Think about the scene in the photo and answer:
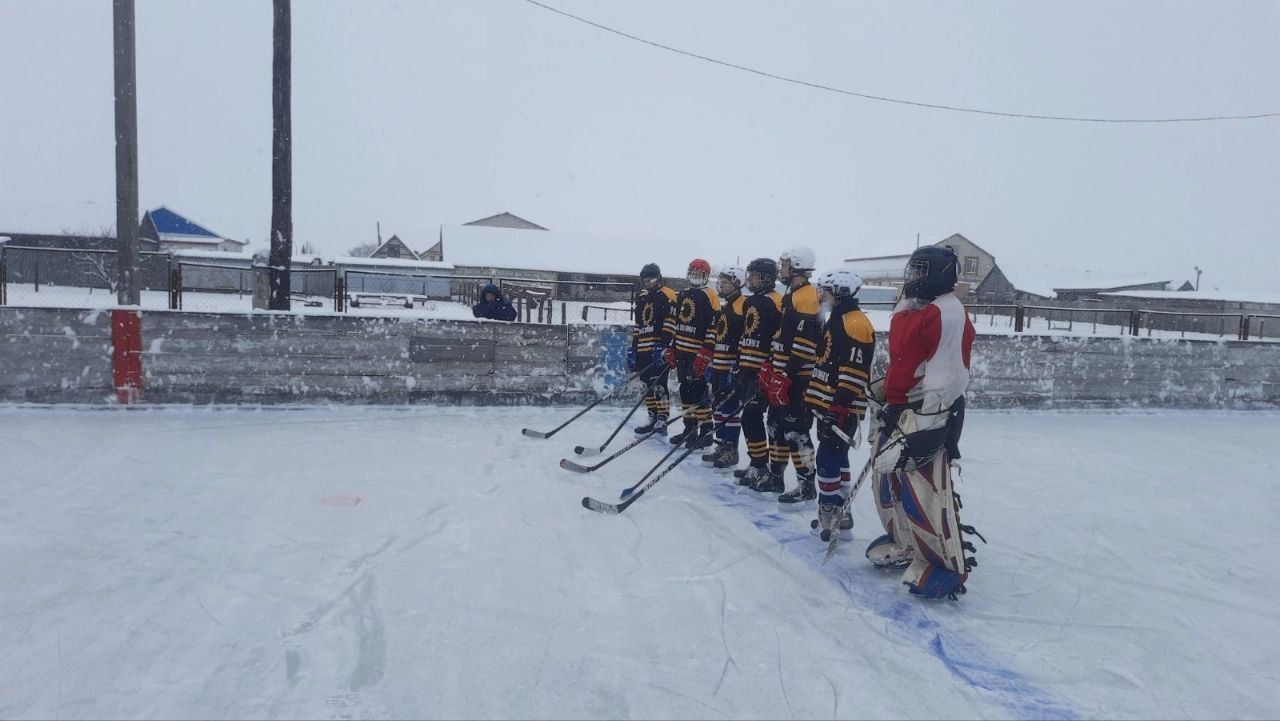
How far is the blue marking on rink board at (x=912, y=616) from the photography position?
10.8ft

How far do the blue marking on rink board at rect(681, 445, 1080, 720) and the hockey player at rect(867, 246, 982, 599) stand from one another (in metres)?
0.22

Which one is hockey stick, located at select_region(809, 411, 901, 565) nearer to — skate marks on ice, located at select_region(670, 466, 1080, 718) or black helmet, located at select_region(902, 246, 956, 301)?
skate marks on ice, located at select_region(670, 466, 1080, 718)

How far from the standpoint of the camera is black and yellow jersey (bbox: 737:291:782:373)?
6.57 meters

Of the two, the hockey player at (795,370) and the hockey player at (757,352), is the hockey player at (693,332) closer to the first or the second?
the hockey player at (757,352)

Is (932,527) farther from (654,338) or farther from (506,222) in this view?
(506,222)

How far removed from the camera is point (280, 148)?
11.2 metres

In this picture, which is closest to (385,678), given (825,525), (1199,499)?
(825,525)

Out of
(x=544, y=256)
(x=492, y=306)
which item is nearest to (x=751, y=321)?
(x=492, y=306)

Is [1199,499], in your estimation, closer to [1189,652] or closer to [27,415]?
[1189,652]

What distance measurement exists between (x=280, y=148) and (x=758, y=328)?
8.06 meters

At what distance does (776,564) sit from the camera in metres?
4.85

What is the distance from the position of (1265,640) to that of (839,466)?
2332 millimetres

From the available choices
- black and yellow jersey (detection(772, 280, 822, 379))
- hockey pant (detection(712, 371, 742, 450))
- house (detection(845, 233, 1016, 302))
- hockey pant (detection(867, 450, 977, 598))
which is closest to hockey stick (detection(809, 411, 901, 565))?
hockey pant (detection(867, 450, 977, 598))

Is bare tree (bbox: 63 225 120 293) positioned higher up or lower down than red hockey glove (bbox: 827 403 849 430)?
higher up
